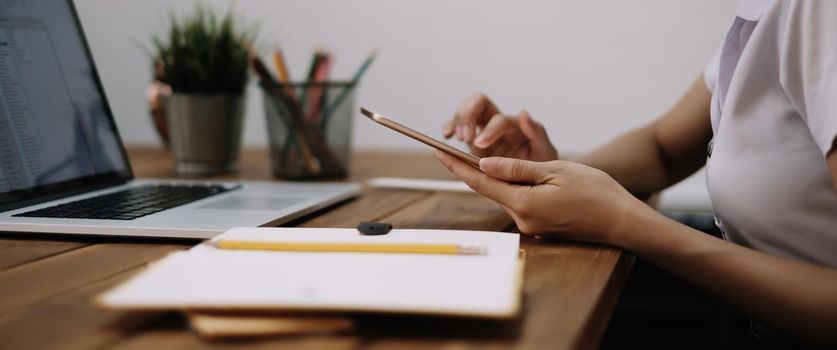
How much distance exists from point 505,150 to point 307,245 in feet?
1.57

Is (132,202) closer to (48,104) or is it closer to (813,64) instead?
(48,104)

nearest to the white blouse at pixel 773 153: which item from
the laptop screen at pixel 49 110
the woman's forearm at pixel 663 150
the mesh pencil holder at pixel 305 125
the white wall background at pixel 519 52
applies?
the woman's forearm at pixel 663 150

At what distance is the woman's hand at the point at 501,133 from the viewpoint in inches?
36.7

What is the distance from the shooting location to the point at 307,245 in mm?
550

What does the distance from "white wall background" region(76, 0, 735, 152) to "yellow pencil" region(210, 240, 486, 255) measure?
1.30 m

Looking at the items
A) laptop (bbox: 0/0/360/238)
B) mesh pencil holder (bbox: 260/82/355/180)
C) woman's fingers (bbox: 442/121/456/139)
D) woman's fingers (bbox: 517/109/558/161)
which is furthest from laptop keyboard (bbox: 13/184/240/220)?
woman's fingers (bbox: 517/109/558/161)

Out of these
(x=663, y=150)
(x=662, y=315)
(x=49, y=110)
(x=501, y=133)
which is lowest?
(x=662, y=315)

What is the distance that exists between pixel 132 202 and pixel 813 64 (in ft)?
2.24

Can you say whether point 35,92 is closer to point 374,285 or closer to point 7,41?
point 7,41

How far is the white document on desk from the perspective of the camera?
0.40 meters

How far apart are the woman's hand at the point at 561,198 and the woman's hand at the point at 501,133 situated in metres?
0.24

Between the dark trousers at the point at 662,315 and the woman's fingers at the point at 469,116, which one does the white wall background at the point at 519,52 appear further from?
the woman's fingers at the point at 469,116

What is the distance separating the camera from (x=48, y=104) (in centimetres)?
86

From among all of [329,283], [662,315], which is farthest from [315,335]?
[662,315]
